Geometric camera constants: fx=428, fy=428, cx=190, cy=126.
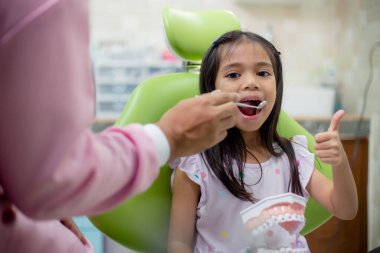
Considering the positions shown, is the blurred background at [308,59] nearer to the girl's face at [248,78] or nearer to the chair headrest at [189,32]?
the chair headrest at [189,32]

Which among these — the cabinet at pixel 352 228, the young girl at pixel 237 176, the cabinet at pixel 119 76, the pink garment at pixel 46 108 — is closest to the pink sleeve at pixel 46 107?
the pink garment at pixel 46 108

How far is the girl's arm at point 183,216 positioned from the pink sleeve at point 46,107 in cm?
50

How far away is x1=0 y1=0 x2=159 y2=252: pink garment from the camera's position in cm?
42

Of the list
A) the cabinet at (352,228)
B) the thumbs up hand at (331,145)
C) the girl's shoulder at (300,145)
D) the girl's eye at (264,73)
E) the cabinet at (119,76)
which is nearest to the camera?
the thumbs up hand at (331,145)

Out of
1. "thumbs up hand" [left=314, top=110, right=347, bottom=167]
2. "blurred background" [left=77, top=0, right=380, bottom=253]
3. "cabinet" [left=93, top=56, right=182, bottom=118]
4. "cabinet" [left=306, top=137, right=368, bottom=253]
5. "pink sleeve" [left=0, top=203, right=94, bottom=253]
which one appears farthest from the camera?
"cabinet" [left=93, top=56, right=182, bottom=118]

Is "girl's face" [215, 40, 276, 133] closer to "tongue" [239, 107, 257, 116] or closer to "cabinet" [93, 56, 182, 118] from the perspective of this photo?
"tongue" [239, 107, 257, 116]

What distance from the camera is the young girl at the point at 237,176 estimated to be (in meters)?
0.92

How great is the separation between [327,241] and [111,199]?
1.08m

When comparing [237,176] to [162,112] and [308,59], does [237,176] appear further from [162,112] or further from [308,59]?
[308,59]

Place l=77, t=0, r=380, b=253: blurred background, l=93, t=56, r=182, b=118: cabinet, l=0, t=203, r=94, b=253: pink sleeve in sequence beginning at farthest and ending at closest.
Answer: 1. l=93, t=56, r=182, b=118: cabinet
2. l=77, t=0, r=380, b=253: blurred background
3. l=0, t=203, r=94, b=253: pink sleeve

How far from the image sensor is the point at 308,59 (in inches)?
98.3

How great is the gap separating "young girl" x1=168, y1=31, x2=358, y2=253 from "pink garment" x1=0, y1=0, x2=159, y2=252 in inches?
19.4

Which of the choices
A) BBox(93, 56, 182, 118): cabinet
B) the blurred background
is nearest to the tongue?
the blurred background

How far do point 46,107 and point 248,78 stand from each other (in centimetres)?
56
